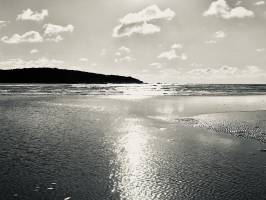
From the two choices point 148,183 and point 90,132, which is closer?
point 148,183

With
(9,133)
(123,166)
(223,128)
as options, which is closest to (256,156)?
(123,166)

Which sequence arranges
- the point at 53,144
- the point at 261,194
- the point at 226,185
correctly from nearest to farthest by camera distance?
the point at 261,194
the point at 226,185
the point at 53,144

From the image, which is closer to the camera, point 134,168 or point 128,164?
point 134,168

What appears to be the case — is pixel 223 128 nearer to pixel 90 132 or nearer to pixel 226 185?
pixel 90 132

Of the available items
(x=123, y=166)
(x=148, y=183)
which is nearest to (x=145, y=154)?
(x=123, y=166)

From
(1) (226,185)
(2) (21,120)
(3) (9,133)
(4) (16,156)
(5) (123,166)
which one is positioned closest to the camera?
(1) (226,185)

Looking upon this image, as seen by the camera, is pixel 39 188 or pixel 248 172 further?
pixel 248 172

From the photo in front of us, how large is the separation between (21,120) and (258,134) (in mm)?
18909

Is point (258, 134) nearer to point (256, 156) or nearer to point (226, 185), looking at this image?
point (256, 156)

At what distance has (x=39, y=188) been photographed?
11.2 meters

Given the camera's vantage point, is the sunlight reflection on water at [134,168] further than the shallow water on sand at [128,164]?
No

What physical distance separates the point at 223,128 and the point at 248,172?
40.3 ft

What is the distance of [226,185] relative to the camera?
1180 centimetres

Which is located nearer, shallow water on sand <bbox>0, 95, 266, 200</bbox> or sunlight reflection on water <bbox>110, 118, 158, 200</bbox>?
sunlight reflection on water <bbox>110, 118, 158, 200</bbox>
